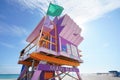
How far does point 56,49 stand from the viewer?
313 inches

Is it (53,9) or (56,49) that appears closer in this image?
(56,49)

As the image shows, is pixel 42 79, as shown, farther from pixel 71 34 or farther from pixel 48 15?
pixel 48 15

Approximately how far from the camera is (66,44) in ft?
29.7

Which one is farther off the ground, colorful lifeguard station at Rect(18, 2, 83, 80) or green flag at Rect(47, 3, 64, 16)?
green flag at Rect(47, 3, 64, 16)

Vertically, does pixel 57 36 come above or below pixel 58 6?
below

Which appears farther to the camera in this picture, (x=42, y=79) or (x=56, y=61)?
(x=42, y=79)

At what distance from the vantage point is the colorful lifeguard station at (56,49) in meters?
7.16

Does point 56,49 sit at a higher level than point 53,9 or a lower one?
lower

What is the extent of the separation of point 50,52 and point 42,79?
3086mm

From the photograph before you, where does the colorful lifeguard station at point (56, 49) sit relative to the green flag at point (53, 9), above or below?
below

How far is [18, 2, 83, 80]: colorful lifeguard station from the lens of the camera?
7.16 metres

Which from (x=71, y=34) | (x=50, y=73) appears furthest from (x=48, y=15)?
(x=50, y=73)

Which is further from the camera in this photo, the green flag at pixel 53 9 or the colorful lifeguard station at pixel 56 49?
the green flag at pixel 53 9

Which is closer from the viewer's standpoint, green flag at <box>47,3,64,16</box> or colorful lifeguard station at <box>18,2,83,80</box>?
colorful lifeguard station at <box>18,2,83,80</box>
